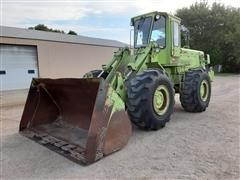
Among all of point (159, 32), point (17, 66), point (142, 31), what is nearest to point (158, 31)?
point (159, 32)

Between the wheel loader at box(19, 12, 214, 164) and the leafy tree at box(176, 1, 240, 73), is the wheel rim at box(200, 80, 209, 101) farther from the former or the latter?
the leafy tree at box(176, 1, 240, 73)

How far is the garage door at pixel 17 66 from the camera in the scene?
1505cm

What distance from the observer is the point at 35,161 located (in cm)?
372

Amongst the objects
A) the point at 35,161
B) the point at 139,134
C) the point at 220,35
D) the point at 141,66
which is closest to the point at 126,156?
the point at 139,134

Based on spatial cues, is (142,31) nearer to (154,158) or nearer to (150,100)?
(150,100)

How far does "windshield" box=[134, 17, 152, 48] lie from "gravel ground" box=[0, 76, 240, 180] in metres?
2.02

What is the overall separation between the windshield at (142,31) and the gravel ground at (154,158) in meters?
2.02

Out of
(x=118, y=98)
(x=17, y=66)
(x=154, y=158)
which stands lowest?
(x=154, y=158)

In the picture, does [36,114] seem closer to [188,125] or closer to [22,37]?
[188,125]

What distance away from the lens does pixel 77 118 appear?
4797 millimetres

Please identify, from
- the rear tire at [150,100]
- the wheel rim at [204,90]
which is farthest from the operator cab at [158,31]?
the wheel rim at [204,90]

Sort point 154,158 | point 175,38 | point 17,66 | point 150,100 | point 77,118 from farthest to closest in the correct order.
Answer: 1. point 17,66
2. point 175,38
3. point 77,118
4. point 150,100
5. point 154,158

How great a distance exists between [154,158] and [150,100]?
1.09 metres

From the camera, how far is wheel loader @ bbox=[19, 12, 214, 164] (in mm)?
3680
